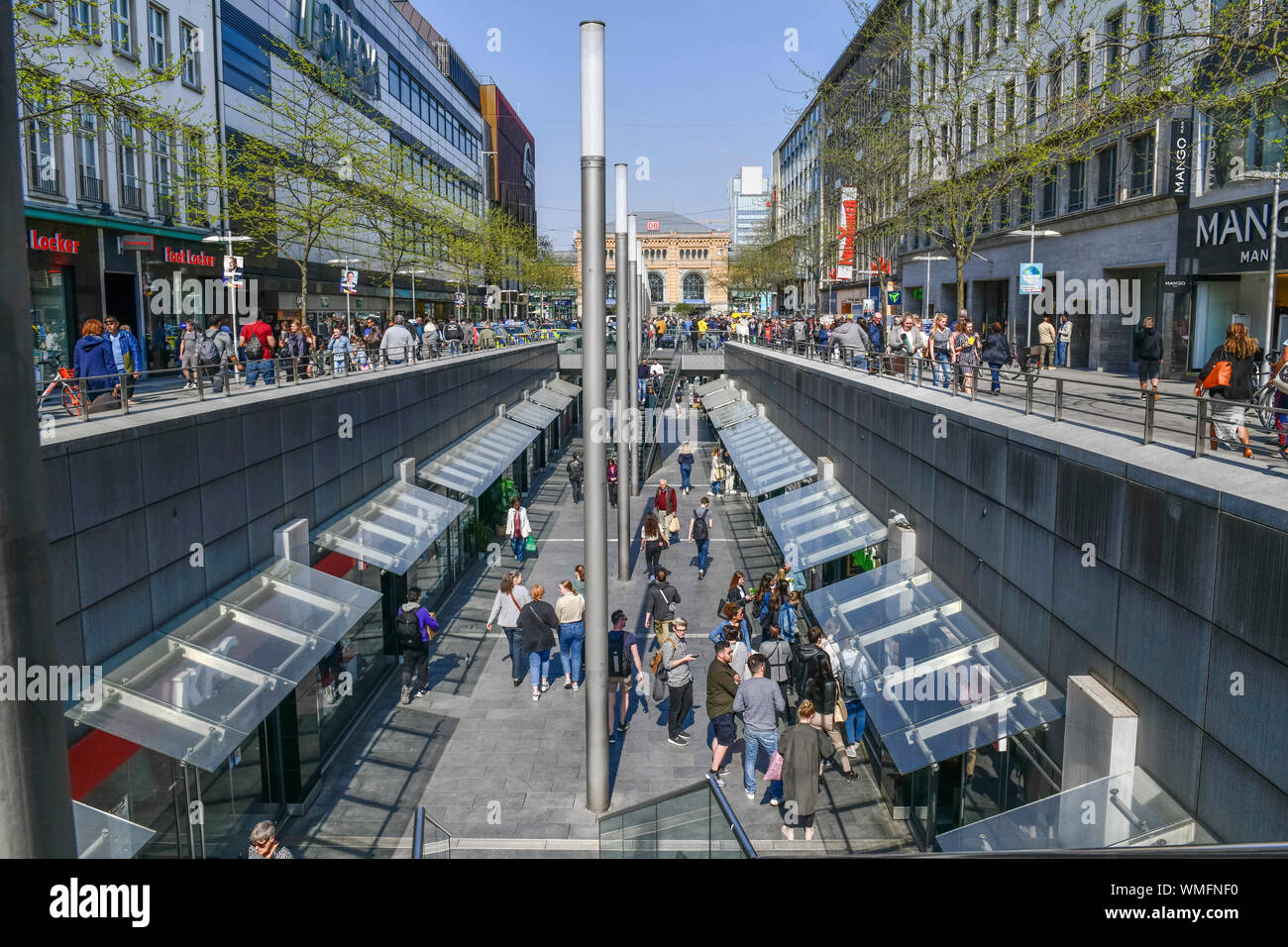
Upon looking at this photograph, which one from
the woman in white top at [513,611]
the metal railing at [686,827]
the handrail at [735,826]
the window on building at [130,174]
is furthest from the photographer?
the window on building at [130,174]

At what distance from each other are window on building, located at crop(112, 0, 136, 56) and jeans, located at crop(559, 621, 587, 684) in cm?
2130

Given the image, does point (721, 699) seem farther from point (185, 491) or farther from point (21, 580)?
point (21, 580)

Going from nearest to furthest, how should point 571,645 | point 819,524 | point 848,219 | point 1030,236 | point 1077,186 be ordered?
point 571,645
point 819,524
point 1030,236
point 1077,186
point 848,219

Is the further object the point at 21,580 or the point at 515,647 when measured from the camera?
the point at 515,647

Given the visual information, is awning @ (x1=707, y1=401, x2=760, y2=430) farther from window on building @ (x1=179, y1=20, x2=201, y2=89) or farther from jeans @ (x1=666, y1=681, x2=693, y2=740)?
jeans @ (x1=666, y1=681, x2=693, y2=740)

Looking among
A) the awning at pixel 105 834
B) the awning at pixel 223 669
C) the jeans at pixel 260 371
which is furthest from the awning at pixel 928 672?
the jeans at pixel 260 371

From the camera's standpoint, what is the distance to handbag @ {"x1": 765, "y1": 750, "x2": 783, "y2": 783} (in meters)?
11.1

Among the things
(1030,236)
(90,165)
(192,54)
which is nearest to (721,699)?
(1030,236)

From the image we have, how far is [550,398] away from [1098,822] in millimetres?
32532

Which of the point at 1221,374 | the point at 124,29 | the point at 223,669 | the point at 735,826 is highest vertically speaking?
the point at 124,29

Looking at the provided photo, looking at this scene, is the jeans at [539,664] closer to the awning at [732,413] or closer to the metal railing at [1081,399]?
the metal railing at [1081,399]

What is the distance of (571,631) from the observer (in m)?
15.3

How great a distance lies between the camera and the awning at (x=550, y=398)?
37556 millimetres

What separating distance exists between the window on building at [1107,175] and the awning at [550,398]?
18519mm
